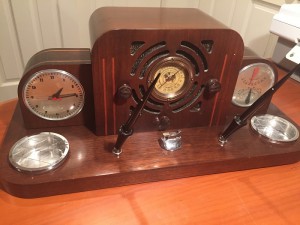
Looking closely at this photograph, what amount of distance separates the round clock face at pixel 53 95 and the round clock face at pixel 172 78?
20cm

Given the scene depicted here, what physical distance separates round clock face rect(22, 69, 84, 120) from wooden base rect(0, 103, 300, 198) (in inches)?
2.0

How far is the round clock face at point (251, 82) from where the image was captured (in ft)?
2.66

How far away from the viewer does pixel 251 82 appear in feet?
2.74

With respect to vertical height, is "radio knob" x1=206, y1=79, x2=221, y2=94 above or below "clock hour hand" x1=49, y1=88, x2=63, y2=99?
above

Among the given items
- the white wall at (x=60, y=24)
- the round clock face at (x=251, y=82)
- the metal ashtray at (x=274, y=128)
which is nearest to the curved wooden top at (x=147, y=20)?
the round clock face at (x=251, y=82)

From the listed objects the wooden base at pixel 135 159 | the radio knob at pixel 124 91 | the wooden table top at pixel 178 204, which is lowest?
the wooden table top at pixel 178 204

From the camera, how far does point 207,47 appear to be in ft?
2.25

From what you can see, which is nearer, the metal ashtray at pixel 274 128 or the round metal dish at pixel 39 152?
the round metal dish at pixel 39 152

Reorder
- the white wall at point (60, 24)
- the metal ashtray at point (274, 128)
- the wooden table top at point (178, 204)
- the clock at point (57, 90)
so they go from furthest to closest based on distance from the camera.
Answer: the white wall at point (60, 24), the metal ashtray at point (274, 128), the clock at point (57, 90), the wooden table top at point (178, 204)

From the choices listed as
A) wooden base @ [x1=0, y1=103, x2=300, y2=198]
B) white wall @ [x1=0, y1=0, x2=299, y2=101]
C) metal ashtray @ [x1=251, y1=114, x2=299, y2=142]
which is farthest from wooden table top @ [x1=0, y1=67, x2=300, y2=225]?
white wall @ [x1=0, y1=0, x2=299, y2=101]

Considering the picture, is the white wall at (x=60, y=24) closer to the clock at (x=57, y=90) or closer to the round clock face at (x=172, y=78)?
the clock at (x=57, y=90)

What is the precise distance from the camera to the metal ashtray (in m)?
0.78

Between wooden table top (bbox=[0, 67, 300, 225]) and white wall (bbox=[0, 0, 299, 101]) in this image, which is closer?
wooden table top (bbox=[0, 67, 300, 225])

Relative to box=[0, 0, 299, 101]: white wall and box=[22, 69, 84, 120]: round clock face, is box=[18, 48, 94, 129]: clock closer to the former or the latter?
box=[22, 69, 84, 120]: round clock face
